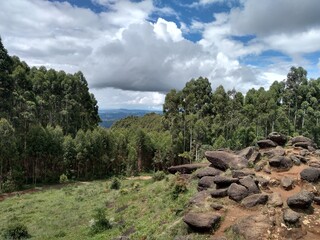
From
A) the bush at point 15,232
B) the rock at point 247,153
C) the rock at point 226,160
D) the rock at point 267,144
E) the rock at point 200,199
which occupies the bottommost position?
the bush at point 15,232

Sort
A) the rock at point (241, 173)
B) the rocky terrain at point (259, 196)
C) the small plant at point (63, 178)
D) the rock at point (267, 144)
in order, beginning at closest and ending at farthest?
the rocky terrain at point (259, 196) < the rock at point (241, 173) < the rock at point (267, 144) < the small plant at point (63, 178)

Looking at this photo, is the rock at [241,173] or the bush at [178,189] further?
the bush at [178,189]

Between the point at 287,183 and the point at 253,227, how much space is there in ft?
17.0

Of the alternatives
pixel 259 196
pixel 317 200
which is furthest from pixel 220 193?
pixel 317 200

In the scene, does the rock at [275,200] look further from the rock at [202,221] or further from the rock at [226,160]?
the rock at [226,160]

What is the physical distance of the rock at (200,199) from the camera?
68.7 ft

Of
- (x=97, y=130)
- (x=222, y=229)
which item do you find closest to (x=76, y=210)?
(x=222, y=229)

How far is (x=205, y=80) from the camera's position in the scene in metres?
80.3

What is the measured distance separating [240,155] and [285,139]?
5223mm

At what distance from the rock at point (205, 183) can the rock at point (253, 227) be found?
5.44m

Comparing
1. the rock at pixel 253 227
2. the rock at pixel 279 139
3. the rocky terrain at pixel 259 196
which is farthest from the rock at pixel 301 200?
the rock at pixel 279 139

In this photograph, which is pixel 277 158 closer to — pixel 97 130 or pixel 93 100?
pixel 97 130

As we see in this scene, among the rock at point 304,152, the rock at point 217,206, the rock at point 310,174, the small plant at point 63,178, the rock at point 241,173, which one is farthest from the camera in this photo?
the small plant at point 63,178

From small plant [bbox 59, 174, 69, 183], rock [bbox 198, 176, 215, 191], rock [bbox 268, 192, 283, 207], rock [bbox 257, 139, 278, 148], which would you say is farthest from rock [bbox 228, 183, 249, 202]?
small plant [bbox 59, 174, 69, 183]
